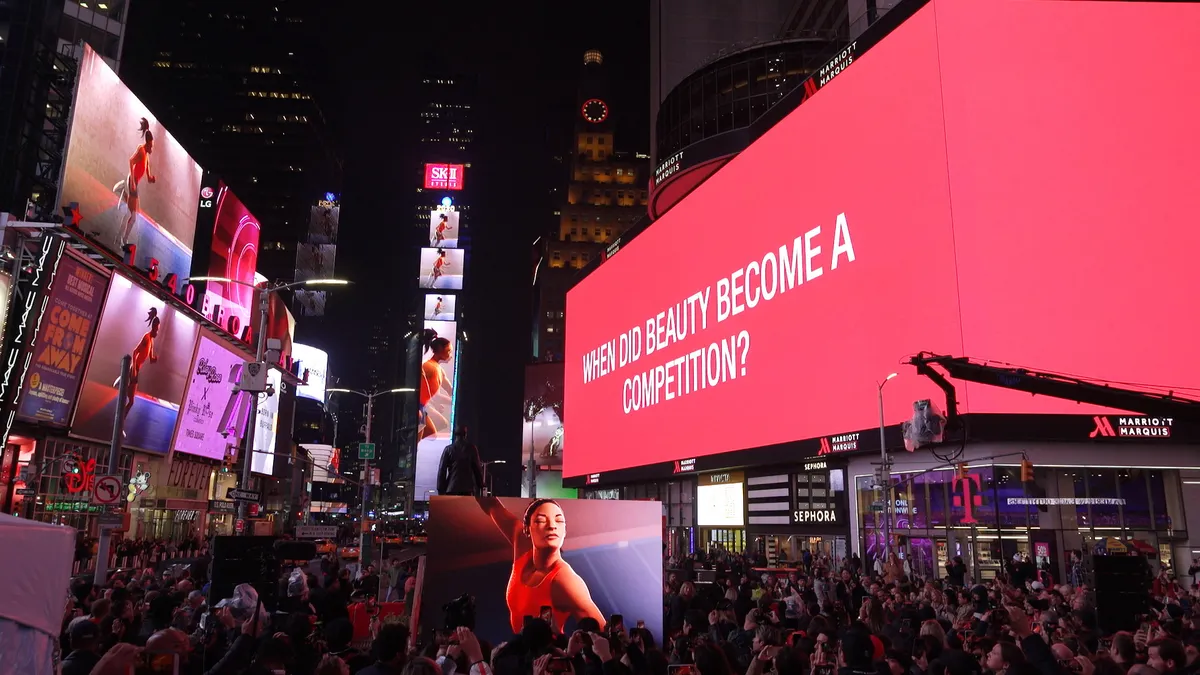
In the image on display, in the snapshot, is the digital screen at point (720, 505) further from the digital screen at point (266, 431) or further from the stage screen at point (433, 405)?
the stage screen at point (433, 405)

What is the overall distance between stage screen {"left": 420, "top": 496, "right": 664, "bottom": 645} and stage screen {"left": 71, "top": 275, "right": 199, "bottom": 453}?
24432 millimetres

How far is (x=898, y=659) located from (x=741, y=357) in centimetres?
2300

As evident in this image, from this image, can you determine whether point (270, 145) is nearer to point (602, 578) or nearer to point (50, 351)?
point (50, 351)

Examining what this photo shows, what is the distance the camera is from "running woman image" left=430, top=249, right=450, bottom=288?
117812 millimetres

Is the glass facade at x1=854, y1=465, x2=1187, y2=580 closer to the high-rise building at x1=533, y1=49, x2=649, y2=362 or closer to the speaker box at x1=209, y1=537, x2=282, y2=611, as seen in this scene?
the speaker box at x1=209, y1=537, x2=282, y2=611

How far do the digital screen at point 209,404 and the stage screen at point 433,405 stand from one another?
4782 cm

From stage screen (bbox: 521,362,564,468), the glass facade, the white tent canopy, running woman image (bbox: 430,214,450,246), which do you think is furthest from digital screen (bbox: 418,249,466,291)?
the white tent canopy

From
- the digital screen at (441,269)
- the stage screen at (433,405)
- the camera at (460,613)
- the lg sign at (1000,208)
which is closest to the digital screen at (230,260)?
the lg sign at (1000,208)

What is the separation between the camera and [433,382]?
106062 millimetres

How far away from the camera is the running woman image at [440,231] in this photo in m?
122

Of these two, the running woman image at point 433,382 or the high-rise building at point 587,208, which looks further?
the high-rise building at point 587,208

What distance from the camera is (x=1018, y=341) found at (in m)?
22.9

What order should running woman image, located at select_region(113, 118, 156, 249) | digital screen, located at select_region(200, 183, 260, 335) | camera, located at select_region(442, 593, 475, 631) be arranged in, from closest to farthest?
camera, located at select_region(442, 593, 475, 631)
running woman image, located at select_region(113, 118, 156, 249)
digital screen, located at select_region(200, 183, 260, 335)

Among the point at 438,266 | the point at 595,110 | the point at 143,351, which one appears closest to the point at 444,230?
the point at 438,266
